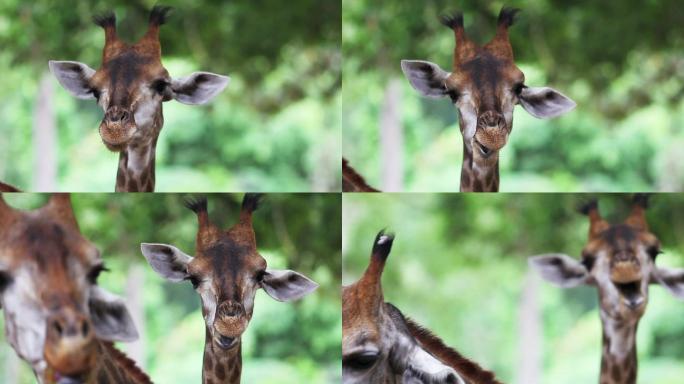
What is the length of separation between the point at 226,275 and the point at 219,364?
0.26 metres

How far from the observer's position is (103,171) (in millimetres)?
3967

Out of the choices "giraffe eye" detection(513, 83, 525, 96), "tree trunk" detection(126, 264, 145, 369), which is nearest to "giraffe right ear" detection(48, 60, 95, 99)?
"tree trunk" detection(126, 264, 145, 369)

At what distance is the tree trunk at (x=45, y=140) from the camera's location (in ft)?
13.0

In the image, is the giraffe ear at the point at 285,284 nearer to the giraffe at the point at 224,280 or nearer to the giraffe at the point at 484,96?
the giraffe at the point at 224,280

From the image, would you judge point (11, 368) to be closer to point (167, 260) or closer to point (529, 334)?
point (167, 260)

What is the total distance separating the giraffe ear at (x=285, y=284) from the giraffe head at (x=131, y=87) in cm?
53

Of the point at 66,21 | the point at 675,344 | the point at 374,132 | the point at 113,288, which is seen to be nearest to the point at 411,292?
the point at 374,132

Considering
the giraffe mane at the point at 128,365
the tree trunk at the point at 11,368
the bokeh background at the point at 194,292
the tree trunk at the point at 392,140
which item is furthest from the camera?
the tree trunk at the point at 392,140

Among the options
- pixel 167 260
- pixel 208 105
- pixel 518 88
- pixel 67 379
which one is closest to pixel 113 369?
pixel 67 379

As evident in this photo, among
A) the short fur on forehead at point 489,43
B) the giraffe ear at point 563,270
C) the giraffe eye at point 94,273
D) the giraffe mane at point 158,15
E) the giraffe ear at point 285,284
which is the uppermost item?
the giraffe mane at point 158,15

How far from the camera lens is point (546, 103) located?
3.06 meters

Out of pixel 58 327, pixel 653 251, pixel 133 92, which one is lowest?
pixel 58 327

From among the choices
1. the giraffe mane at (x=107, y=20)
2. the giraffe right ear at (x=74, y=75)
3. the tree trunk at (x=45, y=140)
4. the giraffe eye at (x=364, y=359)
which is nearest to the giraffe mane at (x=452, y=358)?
the giraffe eye at (x=364, y=359)

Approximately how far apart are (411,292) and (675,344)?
3.72 ft
